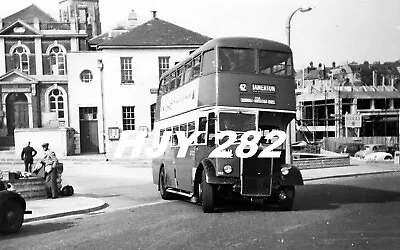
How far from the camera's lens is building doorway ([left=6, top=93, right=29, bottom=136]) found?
148ft

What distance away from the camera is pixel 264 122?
47.7 feet

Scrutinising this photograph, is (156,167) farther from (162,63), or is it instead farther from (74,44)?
(74,44)

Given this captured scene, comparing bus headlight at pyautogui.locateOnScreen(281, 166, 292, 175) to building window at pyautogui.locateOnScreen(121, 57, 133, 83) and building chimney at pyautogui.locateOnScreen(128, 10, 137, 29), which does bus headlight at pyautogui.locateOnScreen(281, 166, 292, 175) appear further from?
building chimney at pyautogui.locateOnScreen(128, 10, 137, 29)

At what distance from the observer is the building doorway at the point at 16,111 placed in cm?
4509

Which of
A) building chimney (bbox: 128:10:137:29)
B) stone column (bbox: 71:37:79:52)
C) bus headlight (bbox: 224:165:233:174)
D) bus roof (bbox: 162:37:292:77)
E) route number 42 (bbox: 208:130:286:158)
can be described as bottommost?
bus headlight (bbox: 224:165:233:174)

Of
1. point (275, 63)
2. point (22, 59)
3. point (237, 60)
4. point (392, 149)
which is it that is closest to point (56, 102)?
point (22, 59)

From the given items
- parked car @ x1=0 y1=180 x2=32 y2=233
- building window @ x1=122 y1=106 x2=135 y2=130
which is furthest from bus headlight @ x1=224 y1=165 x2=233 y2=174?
building window @ x1=122 y1=106 x2=135 y2=130

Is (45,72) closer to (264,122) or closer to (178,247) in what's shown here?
(264,122)

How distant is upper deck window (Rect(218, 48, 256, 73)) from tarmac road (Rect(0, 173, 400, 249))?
3.49 metres

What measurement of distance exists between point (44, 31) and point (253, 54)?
3754cm

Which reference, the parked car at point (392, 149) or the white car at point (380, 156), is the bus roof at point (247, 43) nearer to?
the white car at point (380, 156)

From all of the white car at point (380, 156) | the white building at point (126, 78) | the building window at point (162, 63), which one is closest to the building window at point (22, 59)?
the white building at point (126, 78)

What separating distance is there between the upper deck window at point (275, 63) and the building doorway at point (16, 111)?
111 ft

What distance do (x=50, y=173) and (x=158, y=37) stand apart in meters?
26.5
